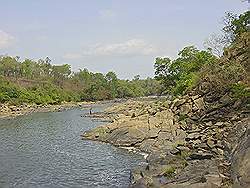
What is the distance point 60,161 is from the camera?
115 ft

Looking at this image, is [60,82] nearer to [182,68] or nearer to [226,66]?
[182,68]

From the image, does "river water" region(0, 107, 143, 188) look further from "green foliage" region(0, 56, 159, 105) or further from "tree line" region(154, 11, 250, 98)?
"green foliage" region(0, 56, 159, 105)

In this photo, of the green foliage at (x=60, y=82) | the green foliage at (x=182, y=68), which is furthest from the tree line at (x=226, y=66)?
the green foliage at (x=60, y=82)

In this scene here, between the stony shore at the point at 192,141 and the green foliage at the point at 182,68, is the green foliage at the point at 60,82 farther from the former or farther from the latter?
the stony shore at the point at 192,141

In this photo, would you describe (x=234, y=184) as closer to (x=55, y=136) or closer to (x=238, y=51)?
(x=238, y=51)

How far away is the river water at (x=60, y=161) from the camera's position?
27.7 m

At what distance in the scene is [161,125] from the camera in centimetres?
4247

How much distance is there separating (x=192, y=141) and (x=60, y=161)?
12.8 metres

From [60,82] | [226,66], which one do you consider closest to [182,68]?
[226,66]

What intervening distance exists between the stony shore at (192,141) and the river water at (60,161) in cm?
214

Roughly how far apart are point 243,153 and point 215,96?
66.4ft

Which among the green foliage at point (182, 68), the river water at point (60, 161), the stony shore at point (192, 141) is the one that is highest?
the green foliage at point (182, 68)

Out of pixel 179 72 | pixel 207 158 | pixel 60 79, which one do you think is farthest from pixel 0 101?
pixel 207 158

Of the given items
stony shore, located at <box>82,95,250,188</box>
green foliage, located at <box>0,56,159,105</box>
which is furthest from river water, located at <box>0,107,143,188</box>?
green foliage, located at <box>0,56,159,105</box>
